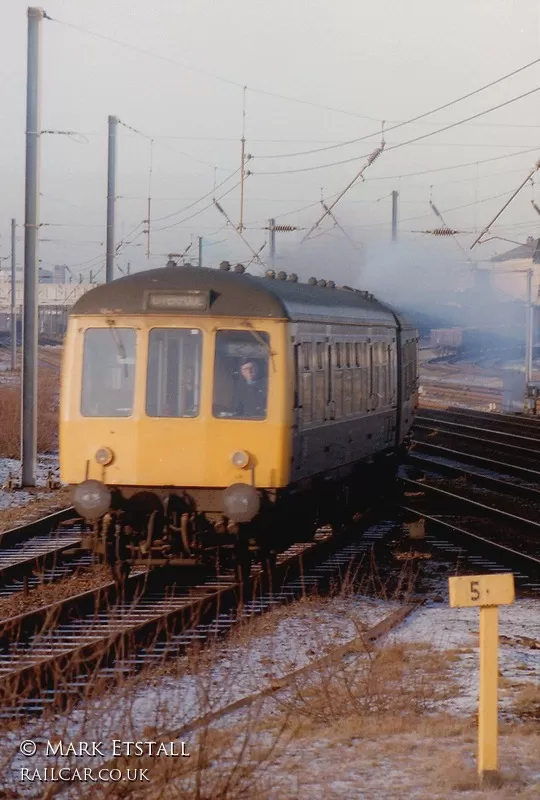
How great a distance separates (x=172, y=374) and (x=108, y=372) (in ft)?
1.99

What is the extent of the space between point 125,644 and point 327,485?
15.0ft

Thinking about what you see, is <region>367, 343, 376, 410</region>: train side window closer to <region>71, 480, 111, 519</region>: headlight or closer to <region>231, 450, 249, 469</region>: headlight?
<region>231, 450, 249, 469</region>: headlight

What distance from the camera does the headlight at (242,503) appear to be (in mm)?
11438

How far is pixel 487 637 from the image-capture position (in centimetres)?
668

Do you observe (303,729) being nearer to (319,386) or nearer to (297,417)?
(297,417)

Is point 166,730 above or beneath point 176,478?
beneath

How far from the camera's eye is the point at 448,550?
1493 centimetres

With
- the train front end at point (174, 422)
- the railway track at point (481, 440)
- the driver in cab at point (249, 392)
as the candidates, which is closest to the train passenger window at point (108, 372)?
Answer: the train front end at point (174, 422)

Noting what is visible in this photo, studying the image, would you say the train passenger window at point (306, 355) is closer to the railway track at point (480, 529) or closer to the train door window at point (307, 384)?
the train door window at point (307, 384)

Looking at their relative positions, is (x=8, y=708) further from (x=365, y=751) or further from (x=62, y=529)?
(x=62, y=529)

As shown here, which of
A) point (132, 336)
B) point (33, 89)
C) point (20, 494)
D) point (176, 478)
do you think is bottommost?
point (20, 494)

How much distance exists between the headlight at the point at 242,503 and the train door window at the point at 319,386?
1622 mm

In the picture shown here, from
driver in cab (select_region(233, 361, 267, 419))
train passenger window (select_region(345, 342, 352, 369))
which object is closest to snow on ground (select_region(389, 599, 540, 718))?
driver in cab (select_region(233, 361, 267, 419))

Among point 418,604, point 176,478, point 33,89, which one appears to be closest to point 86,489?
point 176,478
